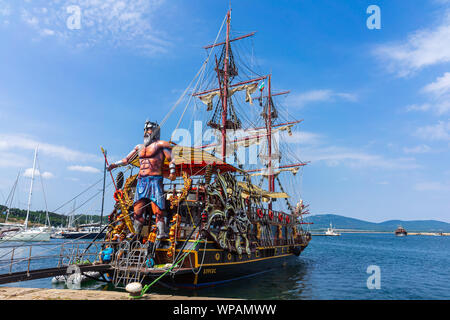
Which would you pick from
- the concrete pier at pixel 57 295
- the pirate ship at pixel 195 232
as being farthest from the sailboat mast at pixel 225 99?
the concrete pier at pixel 57 295

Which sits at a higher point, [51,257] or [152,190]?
[152,190]

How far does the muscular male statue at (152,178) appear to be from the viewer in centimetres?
1549

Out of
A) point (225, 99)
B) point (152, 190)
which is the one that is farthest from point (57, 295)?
point (225, 99)

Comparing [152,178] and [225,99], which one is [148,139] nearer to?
[152,178]

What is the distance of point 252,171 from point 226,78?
1798 centimetres

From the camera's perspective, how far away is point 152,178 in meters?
15.7

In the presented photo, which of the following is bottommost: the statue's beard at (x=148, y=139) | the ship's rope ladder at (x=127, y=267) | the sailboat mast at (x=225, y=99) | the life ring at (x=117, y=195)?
the ship's rope ladder at (x=127, y=267)

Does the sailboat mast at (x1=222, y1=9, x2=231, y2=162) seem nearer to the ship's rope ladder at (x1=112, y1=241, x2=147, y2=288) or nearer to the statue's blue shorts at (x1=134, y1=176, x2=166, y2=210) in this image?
the statue's blue shorts at (x1=134, y1=176, x2=166, y2=210)

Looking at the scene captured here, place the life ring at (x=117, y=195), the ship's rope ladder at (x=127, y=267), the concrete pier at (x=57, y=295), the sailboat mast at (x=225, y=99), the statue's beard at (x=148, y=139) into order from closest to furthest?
the concrete pier at (x=57, y=295) → the ship's rope ladder at (x=127, y=267) → the life ring at (x=117, y=195) → the statue's beard at (x=148, y=139) → the sailboat mast at (x=225, y=99)

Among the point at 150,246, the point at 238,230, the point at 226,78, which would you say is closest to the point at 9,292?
the point at 150,246

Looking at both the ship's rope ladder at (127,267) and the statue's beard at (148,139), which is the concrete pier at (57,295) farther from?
the statue's beard at (148,139)

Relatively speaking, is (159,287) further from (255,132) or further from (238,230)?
(255,132)

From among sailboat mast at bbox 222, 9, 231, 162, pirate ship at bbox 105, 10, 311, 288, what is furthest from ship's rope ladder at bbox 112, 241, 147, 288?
sailboat mast at bbox 222, 9, 231, 162

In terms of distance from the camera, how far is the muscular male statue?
50.8 feet
